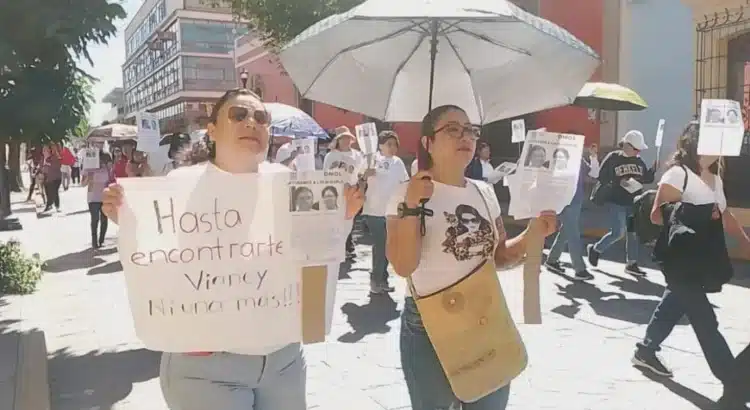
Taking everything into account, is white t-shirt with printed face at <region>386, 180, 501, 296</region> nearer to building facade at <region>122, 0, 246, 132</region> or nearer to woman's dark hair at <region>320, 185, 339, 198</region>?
woman's dark hair at <region>320, 185, 339, 198</region>

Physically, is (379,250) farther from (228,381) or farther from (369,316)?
(228,381)

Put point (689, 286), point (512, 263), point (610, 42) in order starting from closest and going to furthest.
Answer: point (512, 263), point (689, 286), point (610, 42)

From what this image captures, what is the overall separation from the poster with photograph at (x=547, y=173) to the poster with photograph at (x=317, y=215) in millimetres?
798

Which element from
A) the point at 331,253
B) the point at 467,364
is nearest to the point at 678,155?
the point at 467,364

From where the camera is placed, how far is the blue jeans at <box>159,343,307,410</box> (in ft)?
8.64

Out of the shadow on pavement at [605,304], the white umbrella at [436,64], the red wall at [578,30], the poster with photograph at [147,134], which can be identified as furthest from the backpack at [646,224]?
the red wall at [578,30]

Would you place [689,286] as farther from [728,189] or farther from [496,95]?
[728,189]

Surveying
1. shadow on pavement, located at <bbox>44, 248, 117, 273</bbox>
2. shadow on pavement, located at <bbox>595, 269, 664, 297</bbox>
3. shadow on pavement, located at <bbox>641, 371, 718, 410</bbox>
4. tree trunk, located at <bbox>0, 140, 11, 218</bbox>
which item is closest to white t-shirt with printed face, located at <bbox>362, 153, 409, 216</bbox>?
shadow on pavement, located at <bbox>595, 269, 664, 297</bbox>

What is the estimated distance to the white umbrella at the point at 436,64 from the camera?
10.9 ft

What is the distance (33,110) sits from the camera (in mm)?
7410

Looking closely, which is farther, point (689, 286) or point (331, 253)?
point (689, 286)

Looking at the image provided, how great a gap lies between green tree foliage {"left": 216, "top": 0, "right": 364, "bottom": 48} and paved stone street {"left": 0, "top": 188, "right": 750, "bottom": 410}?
9.63m

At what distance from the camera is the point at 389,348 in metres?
6.06

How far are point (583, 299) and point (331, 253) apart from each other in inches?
224
